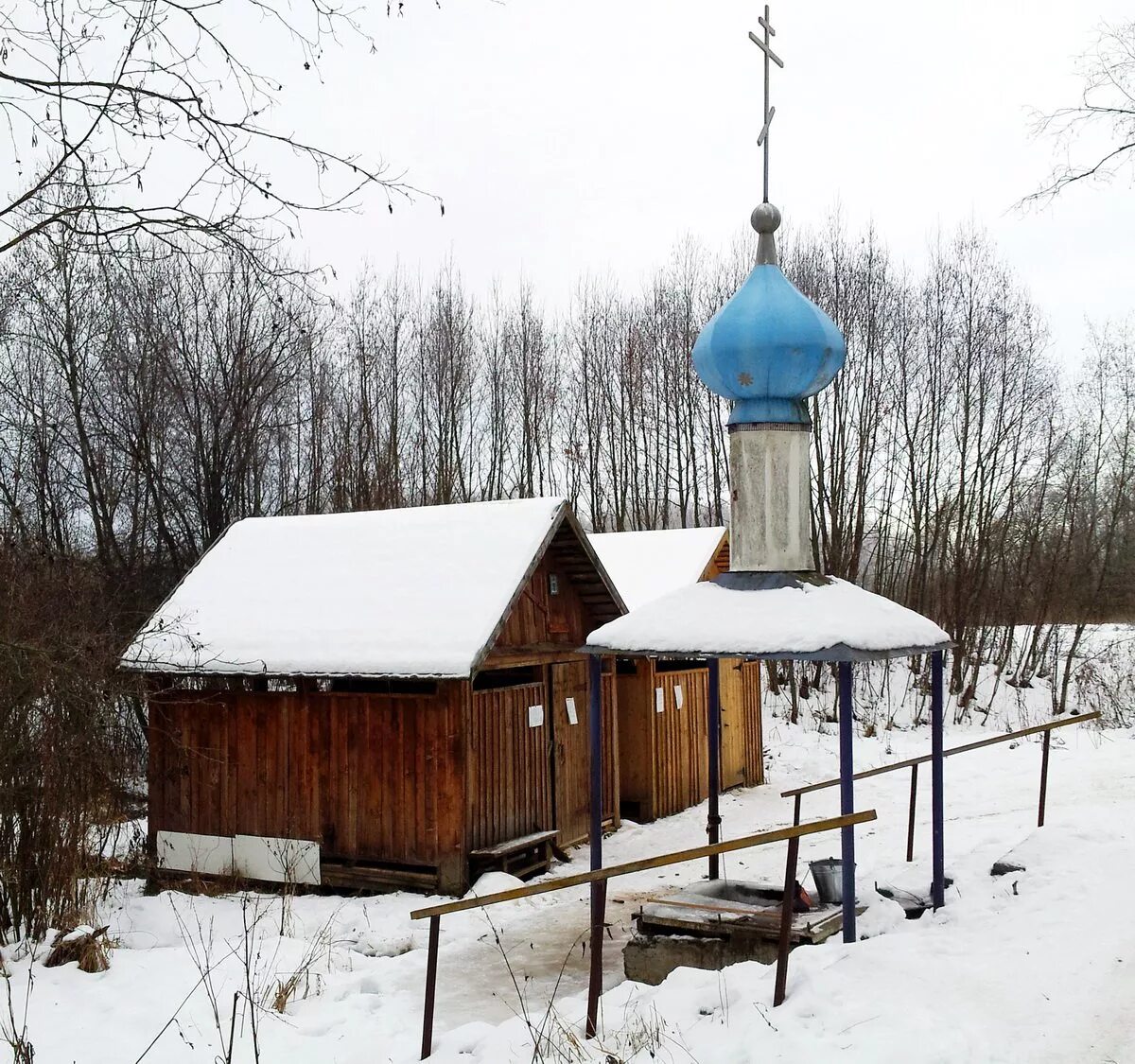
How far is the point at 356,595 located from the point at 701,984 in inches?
309

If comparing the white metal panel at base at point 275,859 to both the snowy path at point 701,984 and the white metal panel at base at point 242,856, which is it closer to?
the white metal panel at base at point 242,856

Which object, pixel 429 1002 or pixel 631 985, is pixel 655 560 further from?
pixel 429 1002

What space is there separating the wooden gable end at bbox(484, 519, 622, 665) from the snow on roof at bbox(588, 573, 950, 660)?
4.69 metres

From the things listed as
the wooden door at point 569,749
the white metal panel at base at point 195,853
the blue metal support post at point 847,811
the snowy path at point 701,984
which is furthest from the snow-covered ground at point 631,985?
the wooden door at point 569,749

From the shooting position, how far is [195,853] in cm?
1338

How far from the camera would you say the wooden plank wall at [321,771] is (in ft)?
39.7

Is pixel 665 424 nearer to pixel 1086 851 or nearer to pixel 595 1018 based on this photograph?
pixel 1086 851

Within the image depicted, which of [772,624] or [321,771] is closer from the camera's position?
[772,624]

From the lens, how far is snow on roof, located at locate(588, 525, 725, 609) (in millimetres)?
17203

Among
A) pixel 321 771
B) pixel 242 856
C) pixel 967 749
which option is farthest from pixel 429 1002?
pixel 242 856

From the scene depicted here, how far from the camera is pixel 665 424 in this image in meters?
33.3

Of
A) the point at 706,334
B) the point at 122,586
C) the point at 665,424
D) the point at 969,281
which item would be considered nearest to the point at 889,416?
the point at 969,281

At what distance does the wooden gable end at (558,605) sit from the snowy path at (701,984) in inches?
117

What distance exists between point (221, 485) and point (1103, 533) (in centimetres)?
2325
